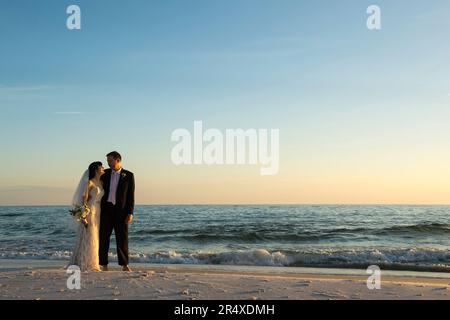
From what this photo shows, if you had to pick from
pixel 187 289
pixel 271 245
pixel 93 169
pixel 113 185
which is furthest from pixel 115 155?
pixel 271 245

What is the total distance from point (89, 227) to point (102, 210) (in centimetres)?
40

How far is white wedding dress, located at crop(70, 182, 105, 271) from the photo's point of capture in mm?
8602

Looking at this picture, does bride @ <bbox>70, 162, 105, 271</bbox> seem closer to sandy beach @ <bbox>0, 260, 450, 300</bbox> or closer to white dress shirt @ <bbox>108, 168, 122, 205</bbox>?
white dress shirt @ <bbox>108, 168, 122, 205</bbox>

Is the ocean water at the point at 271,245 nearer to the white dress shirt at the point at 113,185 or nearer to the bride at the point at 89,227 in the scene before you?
the bride at the point at 89,227

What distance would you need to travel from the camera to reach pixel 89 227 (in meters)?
8.62

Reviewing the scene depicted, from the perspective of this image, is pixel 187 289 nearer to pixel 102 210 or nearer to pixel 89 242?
pixel 89 242

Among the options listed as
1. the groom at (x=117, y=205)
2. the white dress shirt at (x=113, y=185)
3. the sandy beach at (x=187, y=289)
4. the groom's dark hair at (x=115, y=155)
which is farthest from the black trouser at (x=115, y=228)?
the sandy beach at (x=187, y=289)

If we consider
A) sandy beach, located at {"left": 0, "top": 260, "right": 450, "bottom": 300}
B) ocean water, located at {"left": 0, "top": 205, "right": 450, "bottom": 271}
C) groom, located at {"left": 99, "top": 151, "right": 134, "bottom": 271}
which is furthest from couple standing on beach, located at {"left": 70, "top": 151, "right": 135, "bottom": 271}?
sandy beach, located at {"left": 0, "top": 260, "right": 450, "bottom": 300}

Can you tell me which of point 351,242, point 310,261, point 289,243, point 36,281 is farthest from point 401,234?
point 36,281

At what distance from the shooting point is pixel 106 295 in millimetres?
6008

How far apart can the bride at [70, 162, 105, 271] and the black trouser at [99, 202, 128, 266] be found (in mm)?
185

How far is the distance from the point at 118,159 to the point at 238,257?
24.6 ft
